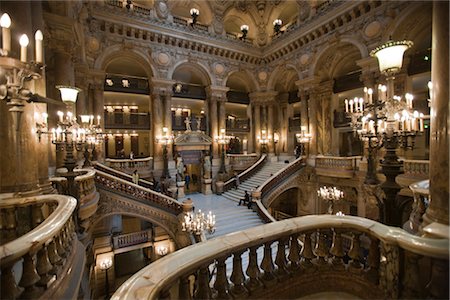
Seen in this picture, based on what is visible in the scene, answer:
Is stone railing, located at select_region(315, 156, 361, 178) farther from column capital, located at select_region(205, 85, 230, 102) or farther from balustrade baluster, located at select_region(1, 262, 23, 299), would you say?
balustrade baluster, located at select_region(1, 262, 23, 299)

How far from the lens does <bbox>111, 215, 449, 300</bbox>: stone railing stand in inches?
68.2

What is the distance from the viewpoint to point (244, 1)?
1798cm

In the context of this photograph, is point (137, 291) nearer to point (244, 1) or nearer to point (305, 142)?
point (305, 142)

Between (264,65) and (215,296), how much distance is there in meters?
19.4

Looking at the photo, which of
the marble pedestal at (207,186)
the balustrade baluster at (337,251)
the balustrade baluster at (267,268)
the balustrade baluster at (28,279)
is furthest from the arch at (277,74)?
the balustrade baluster at (28,279)

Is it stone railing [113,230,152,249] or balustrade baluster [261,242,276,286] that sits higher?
balustrade baluster [261,242,276,286]

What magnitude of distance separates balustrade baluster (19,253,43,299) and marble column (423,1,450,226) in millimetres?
4152

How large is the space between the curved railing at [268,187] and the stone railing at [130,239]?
24.5 ft

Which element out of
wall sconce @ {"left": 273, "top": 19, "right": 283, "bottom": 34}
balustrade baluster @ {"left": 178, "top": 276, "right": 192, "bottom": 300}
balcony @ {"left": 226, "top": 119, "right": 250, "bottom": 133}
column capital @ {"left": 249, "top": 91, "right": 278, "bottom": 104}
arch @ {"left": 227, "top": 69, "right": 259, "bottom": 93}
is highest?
wall sconce @ {"left": 273, "top": 19, "right": 283, "bottom": 34}

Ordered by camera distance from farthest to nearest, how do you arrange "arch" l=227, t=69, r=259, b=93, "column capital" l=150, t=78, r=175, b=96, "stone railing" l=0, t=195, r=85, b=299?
"arch" l=227, t=69, r=259, b=93 < "column capital" l=150, t=78, r=175, b=96 < "stone railing" l=0, t=195, r=85, b=299

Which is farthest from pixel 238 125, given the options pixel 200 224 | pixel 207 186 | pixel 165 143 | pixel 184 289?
pixel 184 289

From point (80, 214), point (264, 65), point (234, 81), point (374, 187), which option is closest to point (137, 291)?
point (374, 187)

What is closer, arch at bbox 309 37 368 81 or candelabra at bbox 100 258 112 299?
candelabra at bbox 100 258 112 299

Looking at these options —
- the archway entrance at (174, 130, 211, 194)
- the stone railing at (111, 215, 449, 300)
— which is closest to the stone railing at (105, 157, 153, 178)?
the archway entrance at (174, 130, 211, 194)
